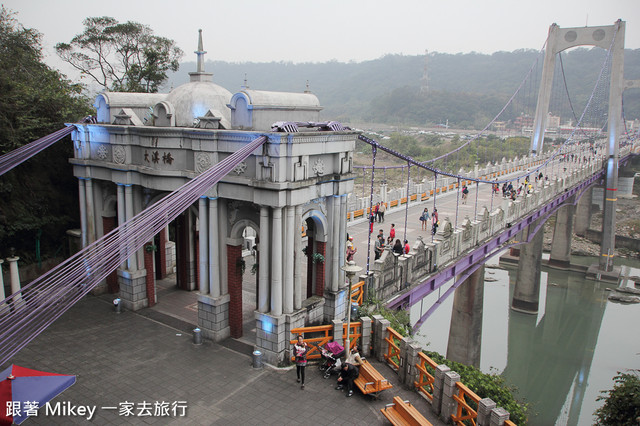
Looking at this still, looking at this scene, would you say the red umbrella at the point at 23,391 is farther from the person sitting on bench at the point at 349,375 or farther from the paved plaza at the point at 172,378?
the person sitting on bench at the point at 349,375

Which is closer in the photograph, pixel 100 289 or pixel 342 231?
pixel 342 231

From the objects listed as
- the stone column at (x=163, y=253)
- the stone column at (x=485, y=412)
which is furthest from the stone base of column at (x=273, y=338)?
the stone column at (x=163, y=253)

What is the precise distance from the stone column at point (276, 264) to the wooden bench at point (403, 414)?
4.49 meters

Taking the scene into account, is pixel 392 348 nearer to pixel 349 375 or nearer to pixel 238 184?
pixel 349 375

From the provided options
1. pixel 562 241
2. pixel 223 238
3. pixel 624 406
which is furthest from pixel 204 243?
pixel 562 241

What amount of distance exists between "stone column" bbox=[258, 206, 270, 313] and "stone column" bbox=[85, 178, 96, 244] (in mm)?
9233

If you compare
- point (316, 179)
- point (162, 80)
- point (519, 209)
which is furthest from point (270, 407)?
point (162, 80)

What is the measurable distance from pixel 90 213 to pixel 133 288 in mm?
3992

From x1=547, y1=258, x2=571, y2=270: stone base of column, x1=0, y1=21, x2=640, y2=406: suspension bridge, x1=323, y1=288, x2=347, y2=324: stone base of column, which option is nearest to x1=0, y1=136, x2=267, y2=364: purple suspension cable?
x1=0, y1=21, x2=640, y2=406: suspension bridge

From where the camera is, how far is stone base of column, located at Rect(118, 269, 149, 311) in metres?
19.3

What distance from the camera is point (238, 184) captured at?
15797 mm

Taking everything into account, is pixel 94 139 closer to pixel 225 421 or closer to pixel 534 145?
pixel 225 421

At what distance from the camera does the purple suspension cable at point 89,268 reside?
427 inches

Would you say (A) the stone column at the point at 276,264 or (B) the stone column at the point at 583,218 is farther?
(B) the stone column at the point at 583,218
